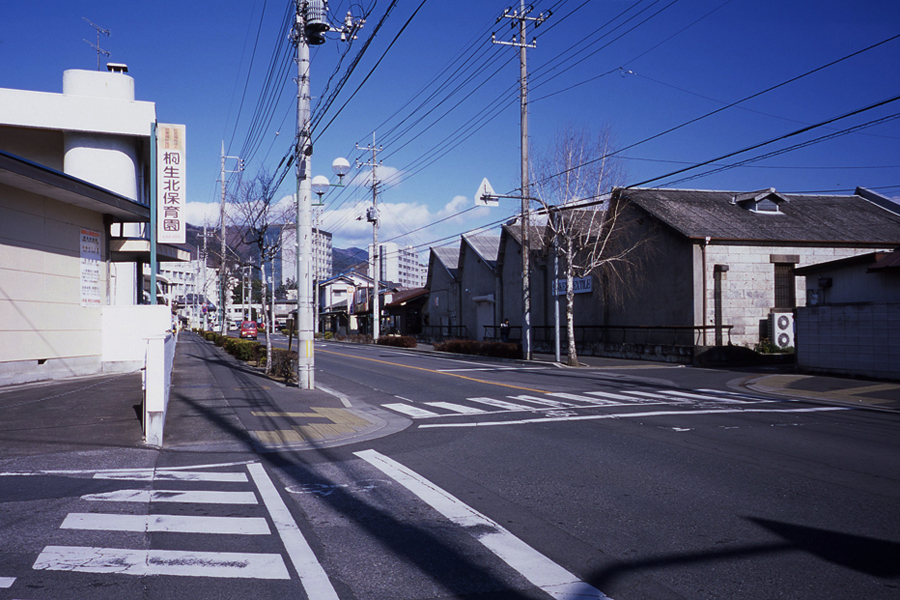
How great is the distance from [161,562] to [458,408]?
904 centimetres

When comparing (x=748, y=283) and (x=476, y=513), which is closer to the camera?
(x=476, y=513)

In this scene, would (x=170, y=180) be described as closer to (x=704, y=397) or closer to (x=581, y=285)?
(x=704, y=397)

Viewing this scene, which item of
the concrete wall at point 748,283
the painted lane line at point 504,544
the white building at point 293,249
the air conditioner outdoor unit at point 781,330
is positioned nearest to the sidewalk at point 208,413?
the painted lane line at point 504,544

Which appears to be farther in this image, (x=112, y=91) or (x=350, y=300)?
(x=350, y=300)

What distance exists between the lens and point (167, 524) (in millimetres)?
5723

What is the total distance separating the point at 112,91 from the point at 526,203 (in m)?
17.1

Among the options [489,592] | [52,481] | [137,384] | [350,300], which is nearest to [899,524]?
[489,592]

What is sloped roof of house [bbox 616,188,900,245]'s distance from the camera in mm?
29000

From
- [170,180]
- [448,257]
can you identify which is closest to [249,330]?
[448,257]

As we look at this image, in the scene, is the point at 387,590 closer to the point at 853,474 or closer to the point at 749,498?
the point at 749,498

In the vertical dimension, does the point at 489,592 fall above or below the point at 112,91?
below

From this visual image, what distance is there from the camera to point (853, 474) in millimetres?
7484

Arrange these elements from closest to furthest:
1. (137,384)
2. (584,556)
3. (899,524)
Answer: (584,556)
(899,524)
(137,384)

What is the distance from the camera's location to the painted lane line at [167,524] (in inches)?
218
